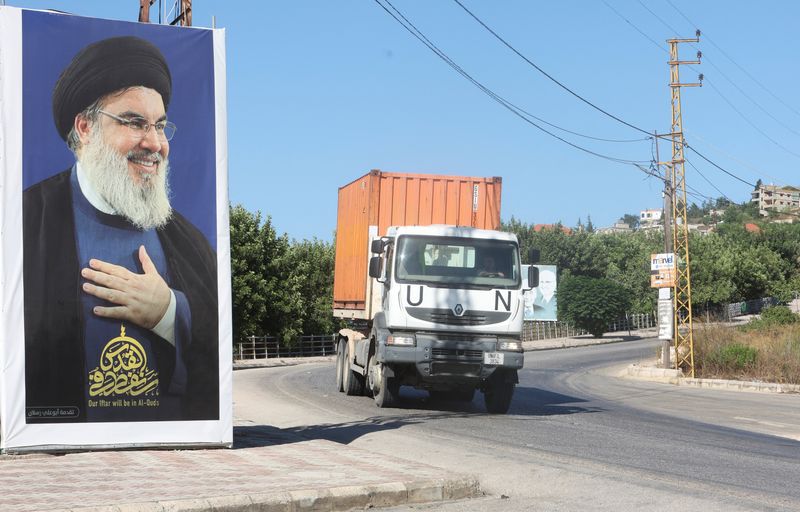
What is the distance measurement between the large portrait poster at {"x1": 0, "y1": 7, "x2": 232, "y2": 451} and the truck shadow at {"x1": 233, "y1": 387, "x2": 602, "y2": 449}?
130 centimetres

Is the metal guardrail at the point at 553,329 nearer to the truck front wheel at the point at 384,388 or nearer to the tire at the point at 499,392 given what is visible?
the tire at the point at 499,392

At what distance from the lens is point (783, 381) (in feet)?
85.0

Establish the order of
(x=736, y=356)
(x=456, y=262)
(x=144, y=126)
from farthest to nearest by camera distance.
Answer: (x=736, y=356), (x=456, y=262), (x=144, y=126)

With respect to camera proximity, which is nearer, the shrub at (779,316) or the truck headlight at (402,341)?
the truck headlight at (402,341)

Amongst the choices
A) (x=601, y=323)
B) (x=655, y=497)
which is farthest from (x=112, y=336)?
(x=601, y=323)

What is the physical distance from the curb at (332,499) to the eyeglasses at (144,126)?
4549mm

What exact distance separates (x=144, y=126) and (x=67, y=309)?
2101 mm

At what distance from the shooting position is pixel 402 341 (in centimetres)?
1566

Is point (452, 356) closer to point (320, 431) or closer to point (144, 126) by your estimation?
point (320, 431)

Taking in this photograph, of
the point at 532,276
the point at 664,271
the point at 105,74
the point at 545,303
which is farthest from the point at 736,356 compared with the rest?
the point at 545,303

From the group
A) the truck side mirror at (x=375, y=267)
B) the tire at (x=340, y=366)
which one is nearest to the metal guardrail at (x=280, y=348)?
the tire at (x=340, y=366)

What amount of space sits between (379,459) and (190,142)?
12.9ft

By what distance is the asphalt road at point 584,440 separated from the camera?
8336 mm

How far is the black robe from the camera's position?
368 inches
